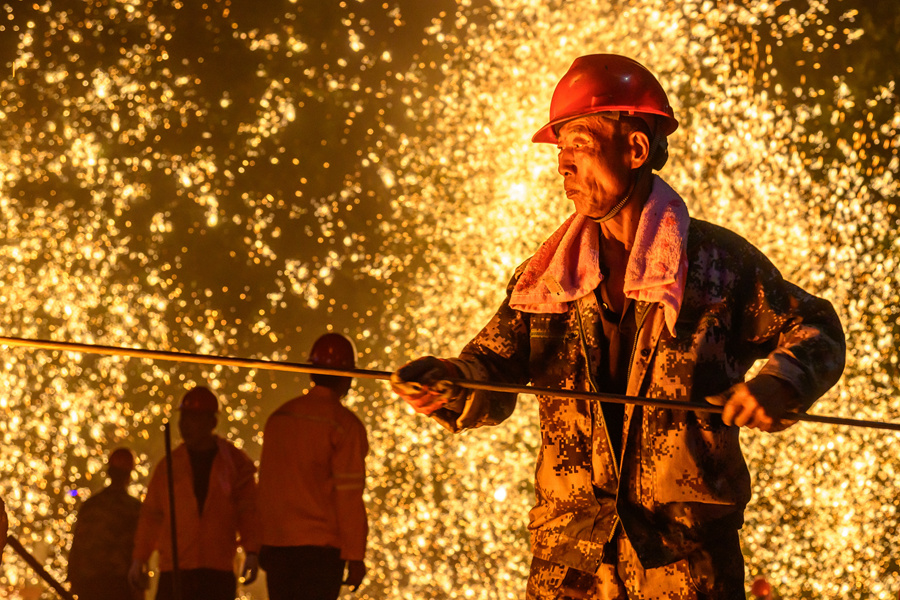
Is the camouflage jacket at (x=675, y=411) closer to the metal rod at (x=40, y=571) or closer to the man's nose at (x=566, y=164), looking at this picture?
the man's nose at (x=566, y=164)

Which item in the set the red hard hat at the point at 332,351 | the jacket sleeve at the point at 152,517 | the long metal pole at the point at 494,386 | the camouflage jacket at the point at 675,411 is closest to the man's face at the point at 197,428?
the jacket sleeve at the point at 152,517

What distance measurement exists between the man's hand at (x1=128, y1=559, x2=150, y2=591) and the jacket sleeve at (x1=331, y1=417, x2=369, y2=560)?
120 cm

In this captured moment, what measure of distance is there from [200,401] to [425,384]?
3137 millimetres

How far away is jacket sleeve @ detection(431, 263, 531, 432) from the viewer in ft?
7.74

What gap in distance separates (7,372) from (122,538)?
2375 mm

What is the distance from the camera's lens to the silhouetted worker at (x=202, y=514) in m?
4.95

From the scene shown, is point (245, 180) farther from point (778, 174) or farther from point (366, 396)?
point (778, 174)

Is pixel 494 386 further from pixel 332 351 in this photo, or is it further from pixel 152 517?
pixel 152 517

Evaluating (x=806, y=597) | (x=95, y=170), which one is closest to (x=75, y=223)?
(x=95, y=170)

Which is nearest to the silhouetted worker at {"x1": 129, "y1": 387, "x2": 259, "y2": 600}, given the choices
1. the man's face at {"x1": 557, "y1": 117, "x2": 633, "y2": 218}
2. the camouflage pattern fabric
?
the camouflage pattern fabric

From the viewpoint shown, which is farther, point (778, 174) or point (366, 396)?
point (366, 396)

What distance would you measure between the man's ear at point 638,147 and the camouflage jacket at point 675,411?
7.5 inches

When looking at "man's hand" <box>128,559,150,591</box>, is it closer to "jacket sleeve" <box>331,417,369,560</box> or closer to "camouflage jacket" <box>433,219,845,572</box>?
"jacket sleeve" <box>331,417,369,560</box>

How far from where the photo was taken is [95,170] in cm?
815
